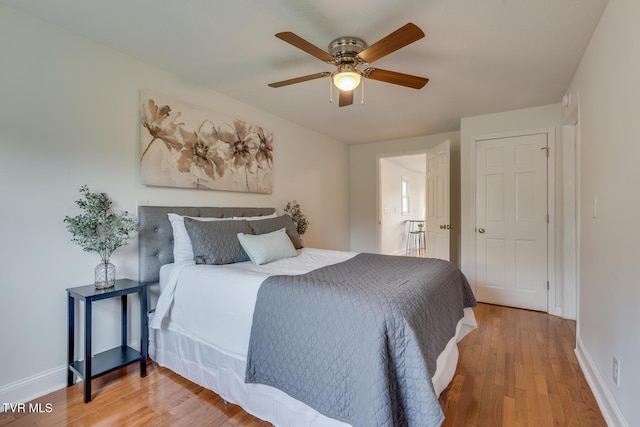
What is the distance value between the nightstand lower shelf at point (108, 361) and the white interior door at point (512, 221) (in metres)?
3.70

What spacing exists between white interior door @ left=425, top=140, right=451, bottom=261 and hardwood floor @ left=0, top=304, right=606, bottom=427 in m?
1.75

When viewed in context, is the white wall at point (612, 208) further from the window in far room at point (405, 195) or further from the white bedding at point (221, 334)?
the window in far room at point (405, 195)

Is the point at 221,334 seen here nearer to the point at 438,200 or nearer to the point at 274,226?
the point at 274,226

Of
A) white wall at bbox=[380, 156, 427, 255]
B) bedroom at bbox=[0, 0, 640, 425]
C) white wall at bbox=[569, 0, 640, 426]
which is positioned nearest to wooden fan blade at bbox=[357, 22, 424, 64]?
bedroom at bbox=[0, 0, 640, 425]

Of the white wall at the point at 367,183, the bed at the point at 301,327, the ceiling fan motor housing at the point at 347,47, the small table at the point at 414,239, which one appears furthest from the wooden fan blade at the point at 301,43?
the small table at the point at 414,239

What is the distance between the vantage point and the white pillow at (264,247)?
2.33 meters

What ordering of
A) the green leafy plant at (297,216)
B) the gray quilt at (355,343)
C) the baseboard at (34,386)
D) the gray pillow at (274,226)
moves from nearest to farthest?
the gray quilt at (355,343)
the baseboard at (34,386)
the gray pillow at (274,226)
the green leafy plant at (297,216)

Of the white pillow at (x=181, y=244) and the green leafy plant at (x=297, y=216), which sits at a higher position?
the green leafy plant at (x=297, y=216)

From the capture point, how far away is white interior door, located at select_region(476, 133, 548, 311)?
3396mm

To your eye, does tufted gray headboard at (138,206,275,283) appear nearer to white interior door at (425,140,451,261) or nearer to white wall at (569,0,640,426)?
white wall at (569,0,640,426)

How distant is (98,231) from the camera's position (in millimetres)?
2047

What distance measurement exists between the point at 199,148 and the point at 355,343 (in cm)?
227

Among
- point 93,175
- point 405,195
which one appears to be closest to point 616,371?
point 93,175

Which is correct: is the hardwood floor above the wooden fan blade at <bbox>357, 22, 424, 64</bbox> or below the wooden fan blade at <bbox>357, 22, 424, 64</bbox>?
below
